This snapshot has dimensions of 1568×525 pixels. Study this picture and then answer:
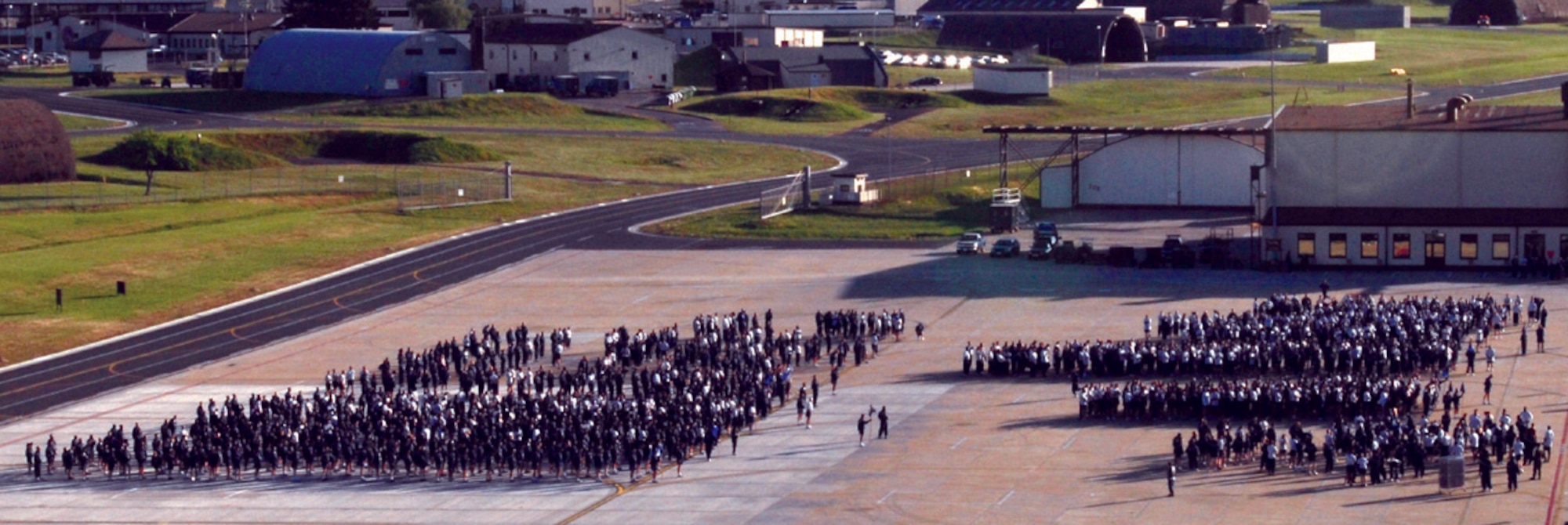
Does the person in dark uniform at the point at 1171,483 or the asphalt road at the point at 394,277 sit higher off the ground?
the asphalt road at the point at 394,277

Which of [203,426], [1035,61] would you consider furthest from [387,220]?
[1035,61]

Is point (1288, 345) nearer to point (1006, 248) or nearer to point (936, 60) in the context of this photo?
point (1006, 248)

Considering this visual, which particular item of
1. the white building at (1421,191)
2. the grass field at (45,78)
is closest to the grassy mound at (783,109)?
the grass field at (45,78)

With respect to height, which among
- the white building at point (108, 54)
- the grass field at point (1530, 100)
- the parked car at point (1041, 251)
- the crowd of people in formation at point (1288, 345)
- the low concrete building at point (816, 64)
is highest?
the white building at point (108, 54)

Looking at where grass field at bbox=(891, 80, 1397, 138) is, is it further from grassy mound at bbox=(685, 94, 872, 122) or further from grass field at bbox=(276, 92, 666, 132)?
grass field at bbox=(276, 92, 666, 132)

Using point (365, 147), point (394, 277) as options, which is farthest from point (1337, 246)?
point (365, 147)

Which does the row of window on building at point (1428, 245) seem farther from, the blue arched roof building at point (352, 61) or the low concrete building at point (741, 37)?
the low concrete building at point (741, 37)
